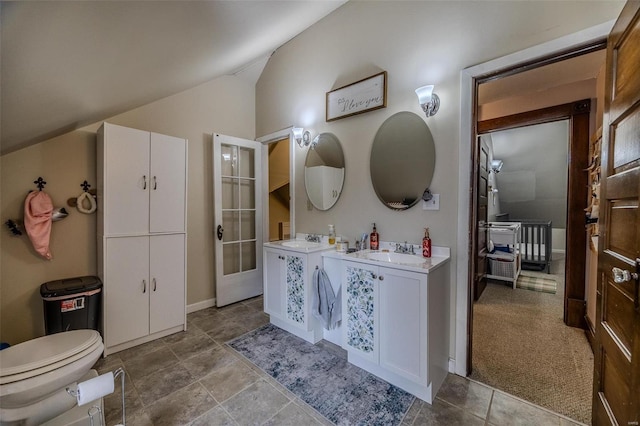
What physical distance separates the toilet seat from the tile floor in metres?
0.53

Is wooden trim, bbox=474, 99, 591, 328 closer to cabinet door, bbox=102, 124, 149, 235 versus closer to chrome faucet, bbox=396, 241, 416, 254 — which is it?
chrome faucet, bbox=396, 241, 416, 254

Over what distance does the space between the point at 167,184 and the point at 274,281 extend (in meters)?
1.42

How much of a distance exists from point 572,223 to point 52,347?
4.22 metres

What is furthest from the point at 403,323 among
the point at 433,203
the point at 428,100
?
the point at 428,100

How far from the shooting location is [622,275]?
1073mm

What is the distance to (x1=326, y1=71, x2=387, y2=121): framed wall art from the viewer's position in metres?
2.26

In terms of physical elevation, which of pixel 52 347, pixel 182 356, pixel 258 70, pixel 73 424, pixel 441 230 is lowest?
pixel 182 356

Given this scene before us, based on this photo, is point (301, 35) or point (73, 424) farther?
point (301, 35)

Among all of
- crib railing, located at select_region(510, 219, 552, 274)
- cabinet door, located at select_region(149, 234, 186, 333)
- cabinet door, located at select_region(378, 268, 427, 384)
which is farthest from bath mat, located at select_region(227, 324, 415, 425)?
crib railing, located at select_region(510, 219, 552, 274)

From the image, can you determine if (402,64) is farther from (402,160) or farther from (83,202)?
(83,202)

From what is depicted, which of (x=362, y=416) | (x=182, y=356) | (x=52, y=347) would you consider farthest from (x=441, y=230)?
(x=52, y=347)

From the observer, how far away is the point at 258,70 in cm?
341

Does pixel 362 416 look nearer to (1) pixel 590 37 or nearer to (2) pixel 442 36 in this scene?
(1) pixel 590 37

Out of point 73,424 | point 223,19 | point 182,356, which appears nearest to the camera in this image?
point 73,424
